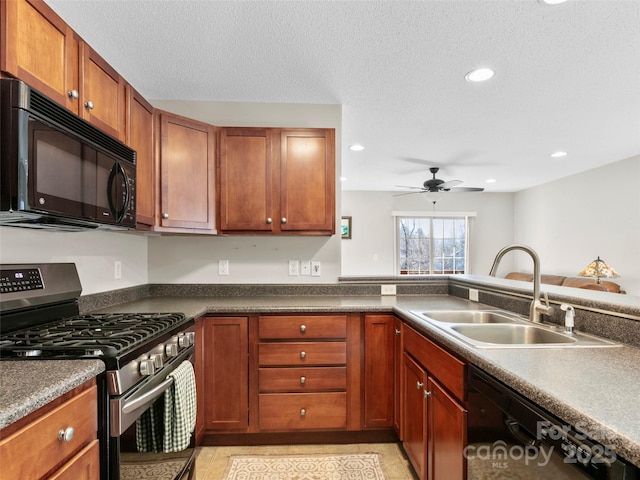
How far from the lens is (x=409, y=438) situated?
184cm

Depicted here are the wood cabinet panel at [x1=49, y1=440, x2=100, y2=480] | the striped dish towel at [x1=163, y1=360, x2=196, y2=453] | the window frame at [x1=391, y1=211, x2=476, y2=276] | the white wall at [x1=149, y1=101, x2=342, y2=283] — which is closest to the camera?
the wood cabinet panel at [x1=49, y1=440, x2=100, y2=480]

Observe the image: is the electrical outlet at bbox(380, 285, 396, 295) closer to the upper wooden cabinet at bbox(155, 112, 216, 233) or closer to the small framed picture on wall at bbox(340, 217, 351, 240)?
the upper wooden cabinet at bbox(155, 112, 216, 233)

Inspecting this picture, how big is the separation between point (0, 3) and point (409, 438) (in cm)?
255

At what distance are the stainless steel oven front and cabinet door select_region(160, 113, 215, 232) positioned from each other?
1.01 meters

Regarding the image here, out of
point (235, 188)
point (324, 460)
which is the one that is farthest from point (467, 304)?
point (235, 188)

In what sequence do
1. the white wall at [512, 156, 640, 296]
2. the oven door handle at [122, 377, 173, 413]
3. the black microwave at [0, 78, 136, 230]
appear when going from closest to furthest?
the black microwave at [0, 78, 136, 230]
the oven door handle at [122, 377, 173, 413]
the white wall at [512, 156, 640, 296]

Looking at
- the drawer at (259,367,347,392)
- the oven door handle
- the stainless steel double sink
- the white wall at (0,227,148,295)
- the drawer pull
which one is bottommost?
the drawer at (259,367,347,392)

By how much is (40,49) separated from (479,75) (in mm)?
2349

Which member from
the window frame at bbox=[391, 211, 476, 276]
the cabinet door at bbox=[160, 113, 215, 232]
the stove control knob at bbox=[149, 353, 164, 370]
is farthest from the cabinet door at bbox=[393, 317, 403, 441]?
the window frame at bbox=[391, 211, 476, 276]

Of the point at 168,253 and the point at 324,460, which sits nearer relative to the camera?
the point at 324,460

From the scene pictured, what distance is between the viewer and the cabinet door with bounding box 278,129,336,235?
241cm

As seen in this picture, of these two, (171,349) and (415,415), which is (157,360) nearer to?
(171,349)

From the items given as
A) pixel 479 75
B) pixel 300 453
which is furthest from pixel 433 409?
pixel 479 75

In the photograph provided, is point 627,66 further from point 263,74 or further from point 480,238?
point 480,238
